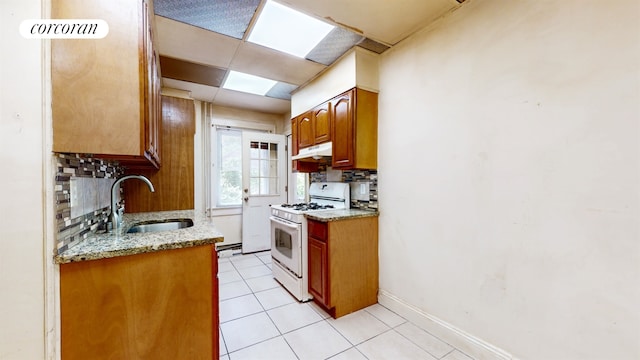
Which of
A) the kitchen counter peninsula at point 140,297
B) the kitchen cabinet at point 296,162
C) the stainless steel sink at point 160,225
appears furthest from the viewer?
the kitchen cabinet at point 296,162

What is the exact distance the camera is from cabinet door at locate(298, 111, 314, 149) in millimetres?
2861

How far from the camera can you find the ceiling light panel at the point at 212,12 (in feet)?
5.41

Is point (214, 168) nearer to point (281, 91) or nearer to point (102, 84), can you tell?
point (281, 91)

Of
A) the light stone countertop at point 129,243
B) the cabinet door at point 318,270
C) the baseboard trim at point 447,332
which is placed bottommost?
the baseboard trim at point 447,332

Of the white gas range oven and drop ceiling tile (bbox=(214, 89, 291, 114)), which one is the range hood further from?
drop ceiling tile (bbox=(214, 89, 291, 114))

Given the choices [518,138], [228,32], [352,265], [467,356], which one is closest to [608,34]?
[518,138]

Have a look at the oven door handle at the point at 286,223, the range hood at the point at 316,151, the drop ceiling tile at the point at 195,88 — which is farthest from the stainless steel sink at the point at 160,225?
the drop ceiling tile at the point at 195,88

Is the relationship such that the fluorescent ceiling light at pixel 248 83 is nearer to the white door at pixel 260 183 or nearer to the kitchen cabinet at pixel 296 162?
the kitchen cabinet at pixel 296 162

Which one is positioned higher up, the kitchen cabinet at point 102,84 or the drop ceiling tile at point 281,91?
the drop ceiling tile at point 281,91

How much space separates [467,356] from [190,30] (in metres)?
3.24

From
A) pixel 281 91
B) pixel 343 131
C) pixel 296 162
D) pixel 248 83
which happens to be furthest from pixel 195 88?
pixel 343 131

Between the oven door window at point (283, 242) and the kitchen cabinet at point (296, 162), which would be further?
the kitchen cabinet at point (296, 162)

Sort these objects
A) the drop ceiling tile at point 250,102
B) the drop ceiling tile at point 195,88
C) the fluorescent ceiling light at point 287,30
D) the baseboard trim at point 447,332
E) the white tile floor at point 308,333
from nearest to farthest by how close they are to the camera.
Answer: the baseboard trim at point 447,332, the white tile floor at point 308,333, the fluorescent ceiling light at point 287,30, the drop ceiling tile at point 195,88, the drop ceiling tile at point 250,102

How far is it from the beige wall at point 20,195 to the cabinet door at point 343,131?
1942 millimetres
